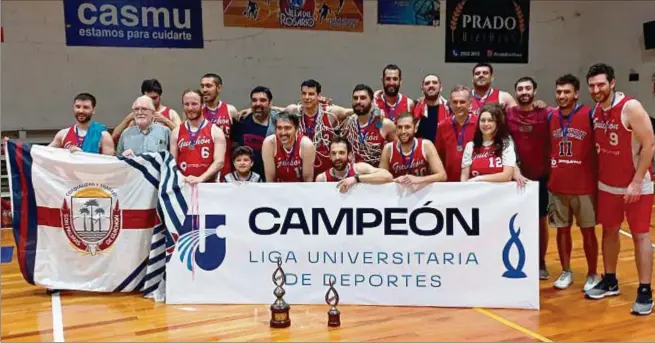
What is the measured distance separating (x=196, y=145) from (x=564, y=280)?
2.91 meters

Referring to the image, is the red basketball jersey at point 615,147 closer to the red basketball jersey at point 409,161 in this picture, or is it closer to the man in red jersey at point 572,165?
the man in red jersey at point 572,165

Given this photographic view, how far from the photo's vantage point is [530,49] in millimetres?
9891

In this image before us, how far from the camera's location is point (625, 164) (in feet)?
13.1

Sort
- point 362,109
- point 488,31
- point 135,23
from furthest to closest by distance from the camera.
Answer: point 488,31, point 135,23, point 362,109

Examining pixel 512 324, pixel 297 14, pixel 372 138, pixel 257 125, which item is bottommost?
pixel 512 324

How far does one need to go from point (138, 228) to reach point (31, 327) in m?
0.93

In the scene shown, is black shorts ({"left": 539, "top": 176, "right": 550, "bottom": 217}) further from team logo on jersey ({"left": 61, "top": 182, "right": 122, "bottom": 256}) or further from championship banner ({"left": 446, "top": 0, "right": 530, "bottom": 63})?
championship banner ({"left": 446, "top": 0, "right": 530, "bottom": 63})

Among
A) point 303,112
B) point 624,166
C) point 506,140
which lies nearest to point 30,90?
point 303,112

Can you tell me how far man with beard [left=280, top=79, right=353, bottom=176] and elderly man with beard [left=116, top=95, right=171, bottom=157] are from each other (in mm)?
997

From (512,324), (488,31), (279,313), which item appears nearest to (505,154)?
(512,324)

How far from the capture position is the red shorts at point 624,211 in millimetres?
3939

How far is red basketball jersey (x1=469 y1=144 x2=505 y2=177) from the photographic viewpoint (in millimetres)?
4129

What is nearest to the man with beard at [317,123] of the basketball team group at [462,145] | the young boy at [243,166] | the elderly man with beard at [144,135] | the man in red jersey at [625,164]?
the basketball team group at [462,145]

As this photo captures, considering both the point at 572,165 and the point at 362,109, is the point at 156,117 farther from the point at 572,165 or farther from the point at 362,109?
the point at 572,165
